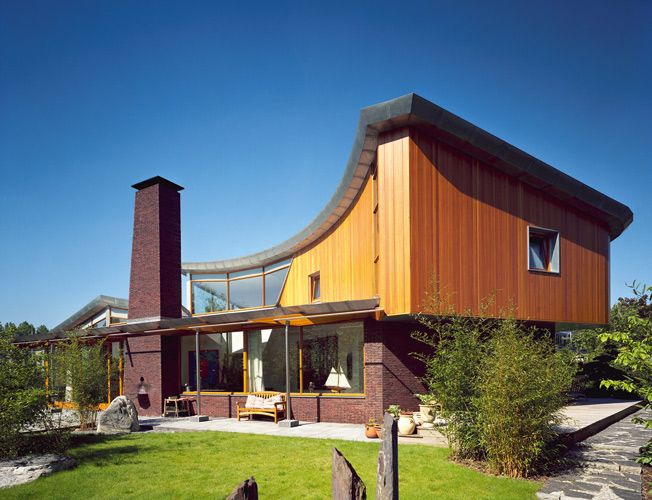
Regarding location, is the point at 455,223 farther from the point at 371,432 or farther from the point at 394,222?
the point at 371,432

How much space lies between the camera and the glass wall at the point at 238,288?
2056 cm

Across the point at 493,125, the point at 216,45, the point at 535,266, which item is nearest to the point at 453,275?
the point at 535,266

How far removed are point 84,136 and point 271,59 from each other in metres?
6.27

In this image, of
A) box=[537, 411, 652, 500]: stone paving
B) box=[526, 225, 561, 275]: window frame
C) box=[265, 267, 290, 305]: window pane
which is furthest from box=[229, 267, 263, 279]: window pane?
box=[537, 411, 652, 500]: stone paving

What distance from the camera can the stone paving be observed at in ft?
21.7

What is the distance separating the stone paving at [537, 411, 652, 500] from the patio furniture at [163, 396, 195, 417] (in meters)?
11.3

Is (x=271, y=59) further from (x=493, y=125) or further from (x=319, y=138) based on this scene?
(x=493, y=125)

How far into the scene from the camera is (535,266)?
14602mm

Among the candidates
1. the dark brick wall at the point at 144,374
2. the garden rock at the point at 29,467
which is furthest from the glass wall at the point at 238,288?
the garden rock at the point at 29,467

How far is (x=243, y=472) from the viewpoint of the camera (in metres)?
8.07

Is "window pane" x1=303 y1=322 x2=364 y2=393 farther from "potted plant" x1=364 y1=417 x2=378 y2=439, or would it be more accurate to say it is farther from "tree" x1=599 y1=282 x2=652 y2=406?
"tree" x1=599 y1=282 x2=652 y2=406

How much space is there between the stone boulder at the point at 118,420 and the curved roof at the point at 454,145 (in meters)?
8.10

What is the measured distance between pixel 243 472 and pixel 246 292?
14.1 meters

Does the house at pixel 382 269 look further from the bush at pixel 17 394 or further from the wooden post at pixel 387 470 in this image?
the wooden post at pixel 387 470
